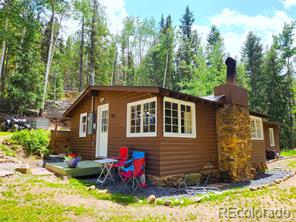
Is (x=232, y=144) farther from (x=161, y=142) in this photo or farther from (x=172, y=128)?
(x=161, y=142)

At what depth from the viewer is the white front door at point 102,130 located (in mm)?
8127

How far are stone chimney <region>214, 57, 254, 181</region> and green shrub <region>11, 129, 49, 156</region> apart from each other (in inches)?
296

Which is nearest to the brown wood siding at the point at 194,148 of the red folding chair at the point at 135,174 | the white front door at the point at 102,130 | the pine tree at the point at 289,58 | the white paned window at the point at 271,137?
the red folding chair at the point at 135,174

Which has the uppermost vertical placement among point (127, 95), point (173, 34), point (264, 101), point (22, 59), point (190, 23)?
point (190, 23)

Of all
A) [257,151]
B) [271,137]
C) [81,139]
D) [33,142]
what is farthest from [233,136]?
[271,137]

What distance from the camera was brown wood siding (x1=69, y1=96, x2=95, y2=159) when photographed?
8883mm

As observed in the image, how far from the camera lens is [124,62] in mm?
27875

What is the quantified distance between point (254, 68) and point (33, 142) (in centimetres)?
2408

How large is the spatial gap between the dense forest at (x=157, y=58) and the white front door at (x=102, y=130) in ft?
33.2

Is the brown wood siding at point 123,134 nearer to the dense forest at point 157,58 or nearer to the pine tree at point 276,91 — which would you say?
the dense forest at point 157,58

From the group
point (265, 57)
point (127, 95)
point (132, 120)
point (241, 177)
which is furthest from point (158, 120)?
point (265, 57)

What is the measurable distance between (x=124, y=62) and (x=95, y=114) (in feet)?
66.1

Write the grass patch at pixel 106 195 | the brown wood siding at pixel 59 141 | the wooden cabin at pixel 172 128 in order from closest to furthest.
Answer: the grass patch at pixel 106 195, the wooden cabin at pixel 172 128, the brown wood siding at pixel 59 141

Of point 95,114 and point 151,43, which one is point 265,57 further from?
point 95,114
